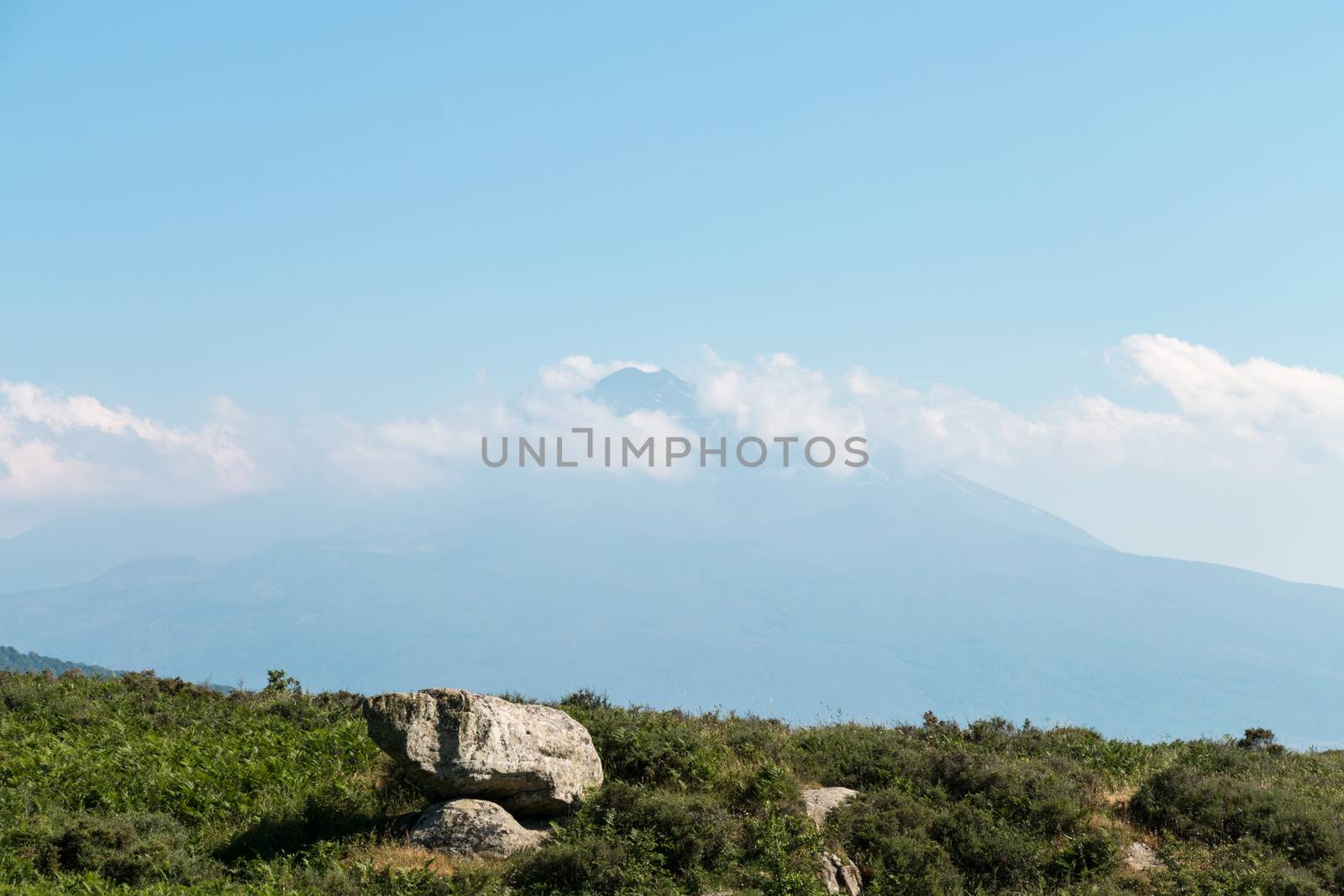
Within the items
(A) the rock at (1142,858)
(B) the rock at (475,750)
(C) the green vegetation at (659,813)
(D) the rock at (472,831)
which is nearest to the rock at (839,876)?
(C) the green vegetation at (659,813)

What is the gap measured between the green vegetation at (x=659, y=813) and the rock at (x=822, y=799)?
1.01 ft

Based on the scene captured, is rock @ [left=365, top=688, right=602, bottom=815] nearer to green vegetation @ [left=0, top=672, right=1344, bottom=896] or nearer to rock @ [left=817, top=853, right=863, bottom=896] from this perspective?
green vegetation @ [left=0, top=672, right=1344, bottom=896]

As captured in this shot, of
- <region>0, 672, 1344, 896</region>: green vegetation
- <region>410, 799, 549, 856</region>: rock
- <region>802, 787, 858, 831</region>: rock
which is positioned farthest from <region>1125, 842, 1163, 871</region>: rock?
<region>410, 799, 549, 856</region>: rock

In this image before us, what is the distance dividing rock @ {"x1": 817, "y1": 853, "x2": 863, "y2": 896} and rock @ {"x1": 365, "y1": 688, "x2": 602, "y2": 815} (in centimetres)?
419

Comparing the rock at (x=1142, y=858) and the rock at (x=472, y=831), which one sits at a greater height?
the rock at (x=472, y=831)

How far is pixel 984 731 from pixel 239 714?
54.9 ft

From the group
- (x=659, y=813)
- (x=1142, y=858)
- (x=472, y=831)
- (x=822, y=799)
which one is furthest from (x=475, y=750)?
(x=1142, y=858)

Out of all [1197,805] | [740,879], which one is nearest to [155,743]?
[740,879]

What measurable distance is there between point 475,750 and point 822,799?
20.8ft

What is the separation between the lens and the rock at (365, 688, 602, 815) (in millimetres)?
15422

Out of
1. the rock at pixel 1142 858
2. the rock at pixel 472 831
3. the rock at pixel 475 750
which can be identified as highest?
the rock at pixel 475 750

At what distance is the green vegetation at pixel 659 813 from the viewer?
14.1m

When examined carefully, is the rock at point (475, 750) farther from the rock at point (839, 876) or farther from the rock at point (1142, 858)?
the rock at point (1142, 858)

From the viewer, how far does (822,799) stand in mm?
17359
